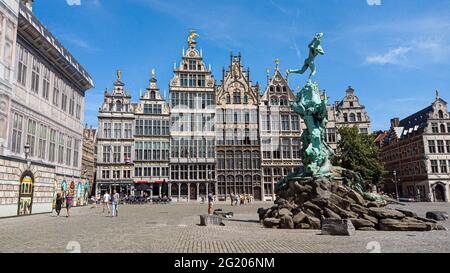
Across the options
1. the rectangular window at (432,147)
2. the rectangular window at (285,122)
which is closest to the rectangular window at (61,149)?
the rectangular window at (285,122)

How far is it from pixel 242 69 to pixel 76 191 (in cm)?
3316

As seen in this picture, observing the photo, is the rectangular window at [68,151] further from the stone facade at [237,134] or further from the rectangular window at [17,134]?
the stone facade at [237,134]

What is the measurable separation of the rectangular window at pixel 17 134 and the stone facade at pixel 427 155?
5341 centimetres

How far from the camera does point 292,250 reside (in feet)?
31.0

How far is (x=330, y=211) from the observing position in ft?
52.1

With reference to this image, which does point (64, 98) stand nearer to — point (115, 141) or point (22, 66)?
point (22, 66)

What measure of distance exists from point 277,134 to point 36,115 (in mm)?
37180

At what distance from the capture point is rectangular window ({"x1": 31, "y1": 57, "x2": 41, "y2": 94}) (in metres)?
27.0


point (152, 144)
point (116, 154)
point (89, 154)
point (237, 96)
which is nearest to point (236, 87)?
point (237, 96)

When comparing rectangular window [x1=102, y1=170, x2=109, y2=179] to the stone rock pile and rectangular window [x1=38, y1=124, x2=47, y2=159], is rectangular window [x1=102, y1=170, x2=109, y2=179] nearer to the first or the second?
rectangular window [x1=38, y1=124, x2=47, y2=159]

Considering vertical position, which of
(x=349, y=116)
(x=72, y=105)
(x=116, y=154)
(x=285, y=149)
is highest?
(x=349, y=116)

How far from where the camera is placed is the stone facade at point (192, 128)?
5212 centimetres

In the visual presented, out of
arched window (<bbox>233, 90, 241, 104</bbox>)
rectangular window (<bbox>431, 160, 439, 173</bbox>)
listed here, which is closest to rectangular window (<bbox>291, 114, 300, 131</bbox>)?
arched window (<bbox>233, 90, 241, 104</bbox>)

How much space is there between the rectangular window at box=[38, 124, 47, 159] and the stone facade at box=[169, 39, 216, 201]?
950 inches
